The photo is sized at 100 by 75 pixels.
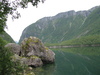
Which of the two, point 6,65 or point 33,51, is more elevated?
point 6,65

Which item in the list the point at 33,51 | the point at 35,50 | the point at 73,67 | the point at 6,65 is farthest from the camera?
the point at 35,50

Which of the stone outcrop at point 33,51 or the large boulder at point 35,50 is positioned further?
the large boulder at point 35,50

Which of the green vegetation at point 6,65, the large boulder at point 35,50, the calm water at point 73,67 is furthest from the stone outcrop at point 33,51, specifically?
the green vegetation at point 6,65

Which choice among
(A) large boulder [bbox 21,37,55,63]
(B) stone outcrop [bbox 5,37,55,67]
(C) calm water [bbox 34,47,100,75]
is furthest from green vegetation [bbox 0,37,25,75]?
(A) large boulder [bbox 21,37,55,63]

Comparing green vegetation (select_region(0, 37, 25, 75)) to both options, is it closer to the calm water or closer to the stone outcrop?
the calm water

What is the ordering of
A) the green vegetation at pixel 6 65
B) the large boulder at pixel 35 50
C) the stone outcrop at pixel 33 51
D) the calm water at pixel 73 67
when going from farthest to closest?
the large boulder at pixel 35 50
the stone outcrop at pixel 33 51
the calm water at pixel 73 67
the green vegetation at pixel 6 65

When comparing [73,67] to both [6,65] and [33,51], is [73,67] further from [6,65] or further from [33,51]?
[6,65]

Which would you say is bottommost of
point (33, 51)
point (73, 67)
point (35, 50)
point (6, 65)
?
point (73, 67)

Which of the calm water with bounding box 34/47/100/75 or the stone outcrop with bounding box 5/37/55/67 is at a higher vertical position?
the stone outcrop with bounding box 5/37/55/67

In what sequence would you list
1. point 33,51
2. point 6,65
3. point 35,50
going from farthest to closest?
point 35,50, point 33,51, point 6,65

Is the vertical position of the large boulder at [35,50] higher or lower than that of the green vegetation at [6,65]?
lower

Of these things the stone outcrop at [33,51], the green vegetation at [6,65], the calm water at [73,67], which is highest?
the green vegetation at [6,65]

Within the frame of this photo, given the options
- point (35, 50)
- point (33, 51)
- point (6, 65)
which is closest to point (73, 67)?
point (35, 50)

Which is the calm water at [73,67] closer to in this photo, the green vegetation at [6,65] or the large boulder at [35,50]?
the large boulder at [35,50]
